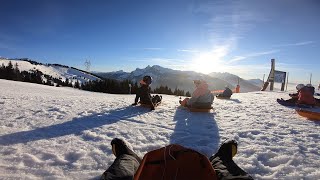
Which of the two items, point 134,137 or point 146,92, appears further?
point 146,92

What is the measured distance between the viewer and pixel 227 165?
391 centimetres

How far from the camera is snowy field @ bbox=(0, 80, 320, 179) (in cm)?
473

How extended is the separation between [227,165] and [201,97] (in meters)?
7.27

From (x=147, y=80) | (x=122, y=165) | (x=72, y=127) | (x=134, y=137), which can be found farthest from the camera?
(x=147, y=80)

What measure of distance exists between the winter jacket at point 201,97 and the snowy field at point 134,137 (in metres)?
0.57

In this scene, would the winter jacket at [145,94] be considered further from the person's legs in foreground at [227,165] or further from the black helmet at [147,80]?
the person's legs in foreground at [227,165]

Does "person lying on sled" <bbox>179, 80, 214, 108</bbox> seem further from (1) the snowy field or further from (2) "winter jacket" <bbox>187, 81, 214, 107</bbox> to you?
(1) the snowy field

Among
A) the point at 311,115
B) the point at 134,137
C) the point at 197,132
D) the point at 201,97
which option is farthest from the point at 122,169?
the point at 311,115

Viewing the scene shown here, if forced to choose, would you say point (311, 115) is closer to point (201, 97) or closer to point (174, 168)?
point (201, 97)

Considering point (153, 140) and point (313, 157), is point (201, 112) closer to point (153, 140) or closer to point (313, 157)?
point (153, 140)

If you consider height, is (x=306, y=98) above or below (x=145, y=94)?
above

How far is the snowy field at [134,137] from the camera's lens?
4734 millimetres

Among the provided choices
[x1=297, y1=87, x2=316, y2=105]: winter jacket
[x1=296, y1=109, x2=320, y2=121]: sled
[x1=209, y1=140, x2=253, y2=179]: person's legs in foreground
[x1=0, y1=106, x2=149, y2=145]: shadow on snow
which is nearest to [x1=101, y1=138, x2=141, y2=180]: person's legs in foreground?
[x1=209, y1=140, x2=253, y2=179]: person's legs in foreground

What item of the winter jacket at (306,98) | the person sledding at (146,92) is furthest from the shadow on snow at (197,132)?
the winter jacket at (306,98)
